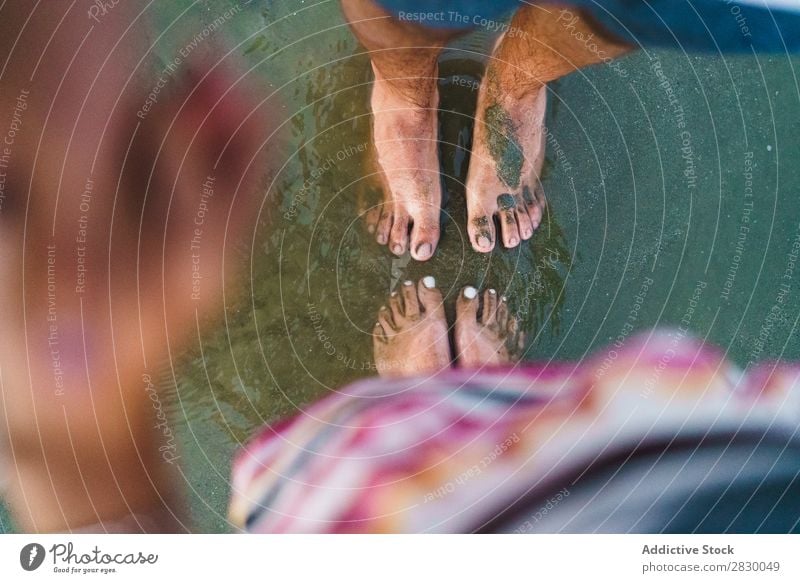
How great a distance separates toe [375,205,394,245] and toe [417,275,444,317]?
0.13 meters

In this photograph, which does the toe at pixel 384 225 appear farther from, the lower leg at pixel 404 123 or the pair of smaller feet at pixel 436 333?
the pair of smaller feet at pixel 436 333

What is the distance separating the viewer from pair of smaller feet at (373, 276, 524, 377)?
121 centimetres

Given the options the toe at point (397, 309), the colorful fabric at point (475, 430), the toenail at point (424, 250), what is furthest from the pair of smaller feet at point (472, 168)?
the colorful fabric at point (475, 430)

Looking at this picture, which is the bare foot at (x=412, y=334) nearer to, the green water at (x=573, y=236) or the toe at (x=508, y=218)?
the green water at (x=573, y=236)

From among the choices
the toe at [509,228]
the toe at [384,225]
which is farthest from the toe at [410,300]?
the toe at [509,228]

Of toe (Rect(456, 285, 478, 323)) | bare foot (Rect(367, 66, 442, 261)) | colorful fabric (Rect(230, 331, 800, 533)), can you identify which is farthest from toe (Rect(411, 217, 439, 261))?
colorful fabric (Rect(230, 331, 800, 533))

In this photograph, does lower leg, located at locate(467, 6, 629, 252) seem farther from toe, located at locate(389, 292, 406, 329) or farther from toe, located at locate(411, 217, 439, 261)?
toe, located at locate(389, 292, 406, 329)

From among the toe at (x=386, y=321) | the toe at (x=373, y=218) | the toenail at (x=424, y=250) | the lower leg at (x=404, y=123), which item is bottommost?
the toe at (x=386, y=321)

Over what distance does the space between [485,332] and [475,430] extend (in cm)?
21

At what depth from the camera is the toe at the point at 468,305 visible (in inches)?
48.1

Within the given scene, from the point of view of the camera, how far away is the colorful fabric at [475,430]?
117cm

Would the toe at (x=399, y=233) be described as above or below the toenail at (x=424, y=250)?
above

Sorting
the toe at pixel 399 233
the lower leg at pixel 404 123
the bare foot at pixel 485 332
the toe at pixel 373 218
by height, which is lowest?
the bare foot at pixel 485 332

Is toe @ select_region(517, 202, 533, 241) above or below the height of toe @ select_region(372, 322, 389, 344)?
above
